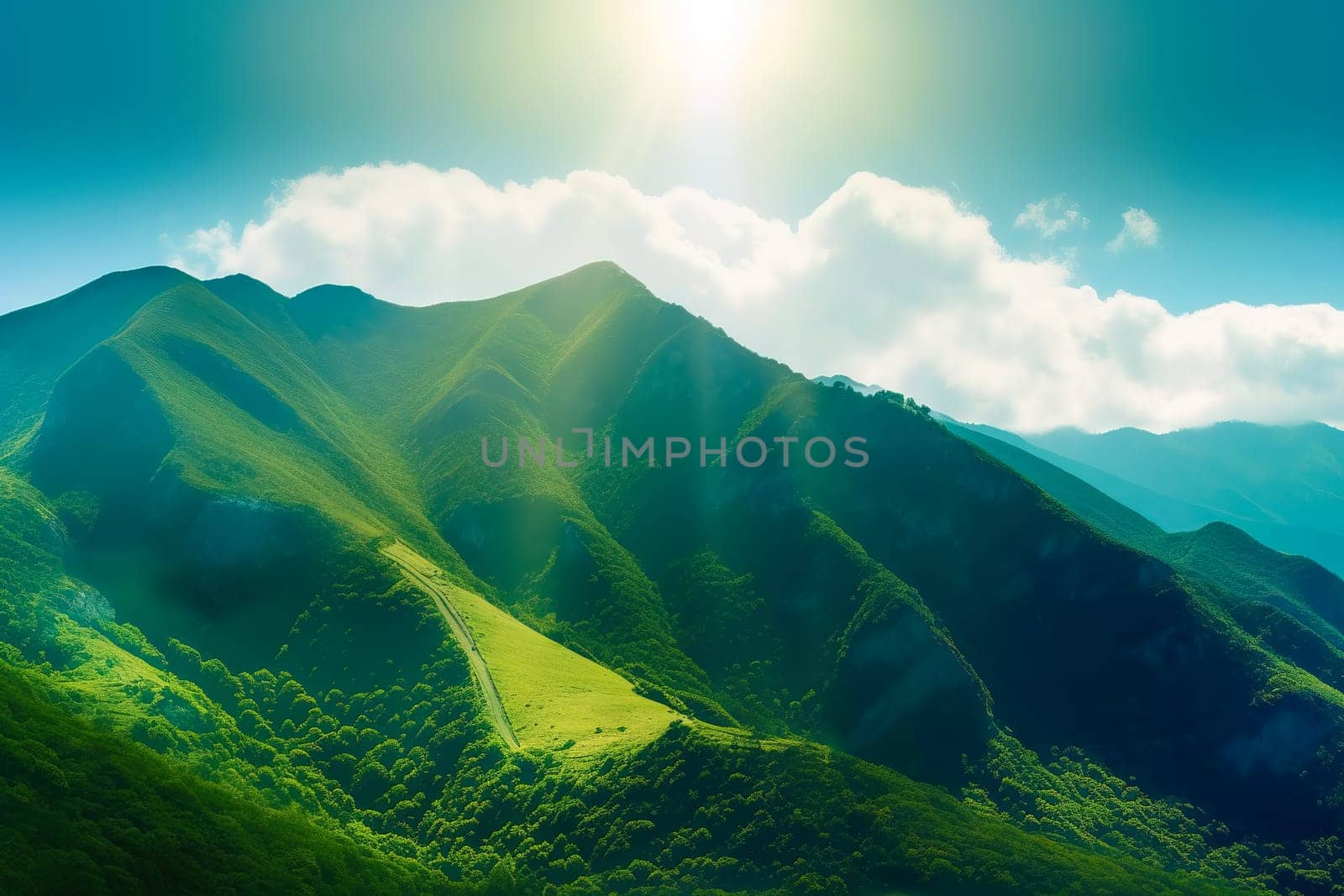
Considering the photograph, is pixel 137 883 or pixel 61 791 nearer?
pixel 137 883

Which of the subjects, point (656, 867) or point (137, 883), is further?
point (656, 867)

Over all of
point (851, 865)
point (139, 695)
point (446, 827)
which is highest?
point (139, 695)

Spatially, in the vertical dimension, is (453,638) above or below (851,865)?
above

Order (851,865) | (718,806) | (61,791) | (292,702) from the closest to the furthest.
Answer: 1. (61,791)
2. (851,865)
3. (718,806)
4. (292,702)

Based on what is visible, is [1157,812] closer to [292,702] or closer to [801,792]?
[801,792]

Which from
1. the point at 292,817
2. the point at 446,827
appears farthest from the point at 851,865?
the point at 292,817

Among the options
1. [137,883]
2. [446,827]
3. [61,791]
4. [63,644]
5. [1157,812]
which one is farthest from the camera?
[1157,812]

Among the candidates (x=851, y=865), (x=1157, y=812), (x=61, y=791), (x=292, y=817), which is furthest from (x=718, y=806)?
(x=1157, y=812)

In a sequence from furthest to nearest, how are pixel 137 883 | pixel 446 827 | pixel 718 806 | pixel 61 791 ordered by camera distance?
pixel 446 827
pixel 718 806
pixel 61 791
pixel 137 883

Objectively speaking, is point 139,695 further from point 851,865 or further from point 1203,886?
point 1203,886
